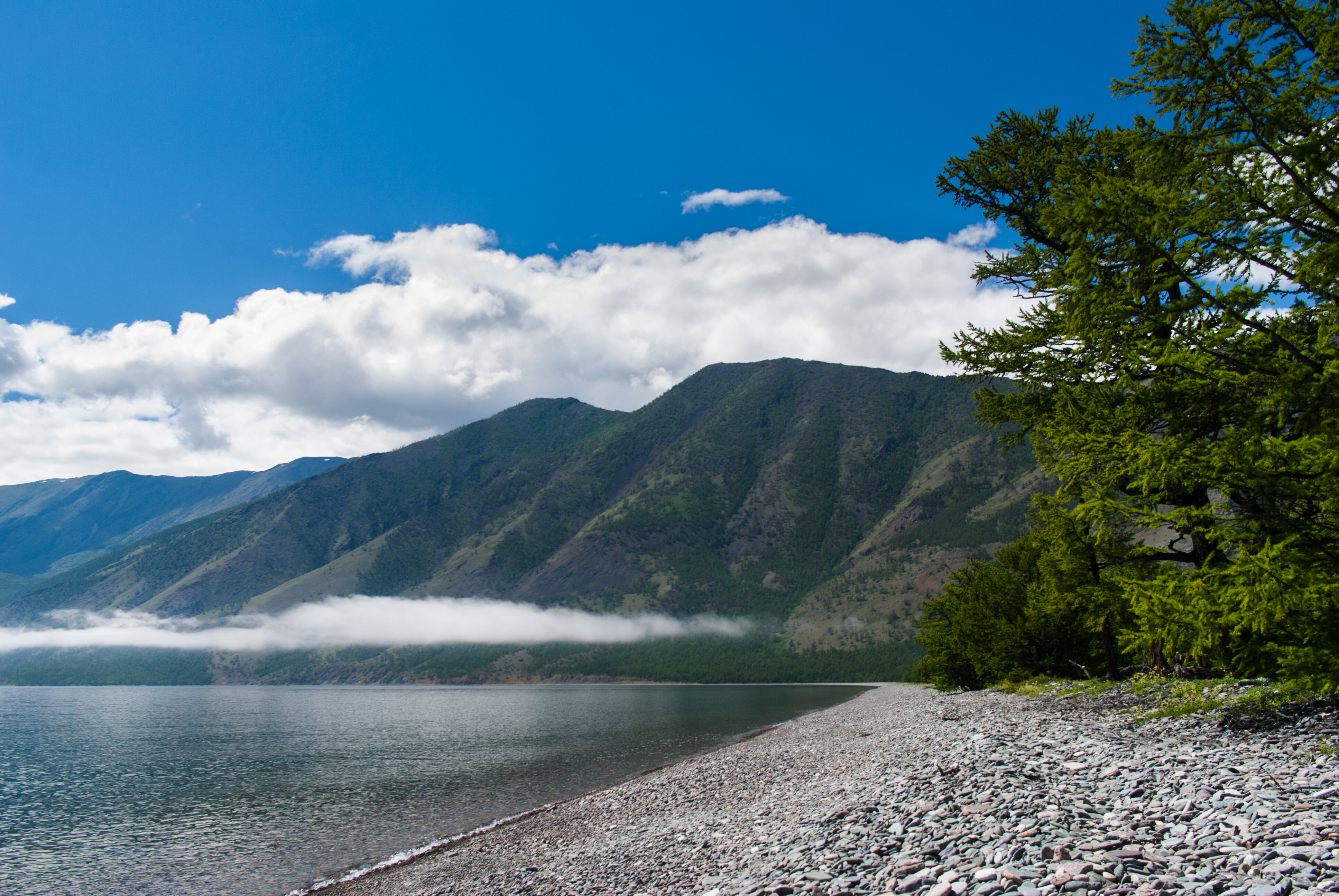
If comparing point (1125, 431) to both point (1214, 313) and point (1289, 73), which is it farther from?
point (1289, 73)

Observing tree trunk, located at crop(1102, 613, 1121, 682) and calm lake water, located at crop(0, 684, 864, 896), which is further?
tree trunk, located at crop(1102, 613, 1121, 682)

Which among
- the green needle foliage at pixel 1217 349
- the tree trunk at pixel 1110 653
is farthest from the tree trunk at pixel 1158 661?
the green needle foliage at pixel 1217 349

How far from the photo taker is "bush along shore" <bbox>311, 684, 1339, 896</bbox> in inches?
325

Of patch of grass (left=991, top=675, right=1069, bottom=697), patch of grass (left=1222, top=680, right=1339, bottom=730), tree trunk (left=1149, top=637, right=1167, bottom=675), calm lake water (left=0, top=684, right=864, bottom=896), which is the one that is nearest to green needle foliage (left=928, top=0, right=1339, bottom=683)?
patch of grass (left=1222, top=680, right=1339, bottom=730)

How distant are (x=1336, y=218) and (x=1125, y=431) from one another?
17.7 feet

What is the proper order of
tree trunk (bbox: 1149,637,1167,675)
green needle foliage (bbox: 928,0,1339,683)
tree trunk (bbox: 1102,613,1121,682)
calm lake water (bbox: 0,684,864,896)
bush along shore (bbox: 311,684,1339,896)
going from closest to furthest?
bush along shore (bbox: 311,684,1339,896) → green needle foliage (bbox: 928,0,1339,683) → tree trunk (bbox: 1149,637,1167,675) → calm lake water (bbox: 0,684,864,896) → tree trunk (bbox: 1102,613,1121,682)

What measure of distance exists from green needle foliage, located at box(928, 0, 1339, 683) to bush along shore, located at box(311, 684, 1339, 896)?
275 centimetres

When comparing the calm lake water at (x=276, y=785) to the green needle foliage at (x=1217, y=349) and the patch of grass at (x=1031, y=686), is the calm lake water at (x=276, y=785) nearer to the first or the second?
the patch of grass at (x=1031, y=686)

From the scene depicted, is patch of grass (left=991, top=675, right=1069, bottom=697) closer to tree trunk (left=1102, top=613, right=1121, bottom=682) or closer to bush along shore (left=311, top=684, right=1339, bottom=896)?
tree trunk (left=1102, top=613, right=1121, bottom=682)

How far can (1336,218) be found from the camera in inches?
506

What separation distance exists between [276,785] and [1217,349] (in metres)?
60.2

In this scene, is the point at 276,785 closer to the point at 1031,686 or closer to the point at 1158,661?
the point at 1031,686

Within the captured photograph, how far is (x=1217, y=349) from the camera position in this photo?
13781mm

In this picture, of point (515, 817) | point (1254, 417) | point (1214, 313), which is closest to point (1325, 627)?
point (1254, 417)
